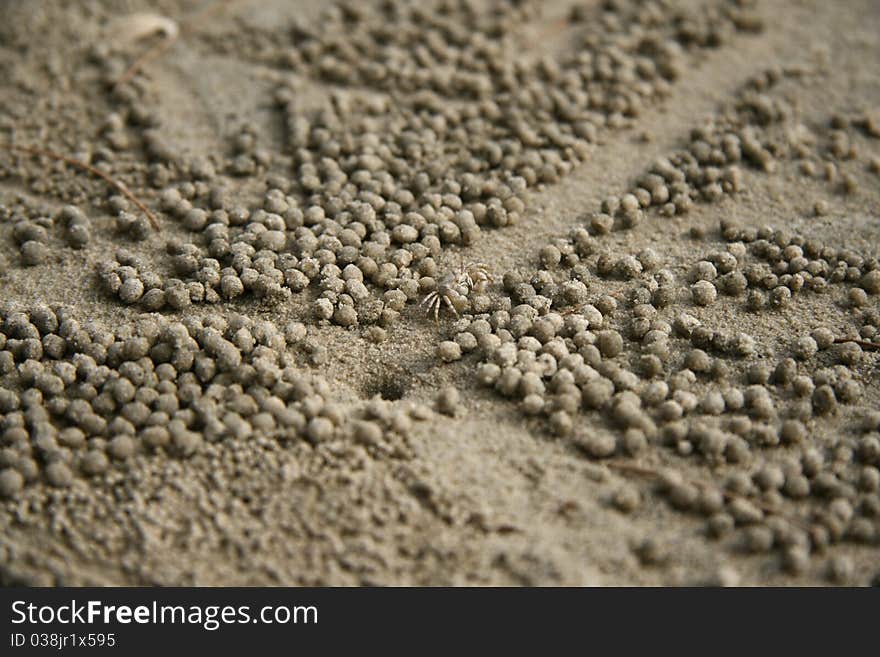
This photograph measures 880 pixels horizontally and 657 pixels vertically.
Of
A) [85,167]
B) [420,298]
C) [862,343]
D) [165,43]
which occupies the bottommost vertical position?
[85,167]

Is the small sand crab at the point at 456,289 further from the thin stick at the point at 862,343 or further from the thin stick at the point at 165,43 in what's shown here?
the thin stick at the point at 165,43

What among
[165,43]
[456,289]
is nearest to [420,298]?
[456,289]

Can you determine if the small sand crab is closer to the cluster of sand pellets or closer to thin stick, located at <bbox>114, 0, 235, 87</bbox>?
the cluster of sand pellets

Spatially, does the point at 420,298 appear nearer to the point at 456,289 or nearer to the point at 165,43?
the point at 456,289

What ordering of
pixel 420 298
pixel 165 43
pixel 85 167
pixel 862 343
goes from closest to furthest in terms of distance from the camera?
pixel 862 343 < pixel 420 298 < pixel 85 167 < pixel 165 43

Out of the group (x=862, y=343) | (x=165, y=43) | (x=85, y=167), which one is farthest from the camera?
(x=165, y=43)

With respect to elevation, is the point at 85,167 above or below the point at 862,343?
below

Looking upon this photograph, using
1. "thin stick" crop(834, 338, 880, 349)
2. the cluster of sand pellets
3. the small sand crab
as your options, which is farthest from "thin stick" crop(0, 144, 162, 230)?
"thin stick" crop(834, 338, 880, 349)

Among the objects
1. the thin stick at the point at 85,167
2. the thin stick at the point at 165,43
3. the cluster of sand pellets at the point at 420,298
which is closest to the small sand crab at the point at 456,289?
the cluster of sand pellets at the point at 420,298
